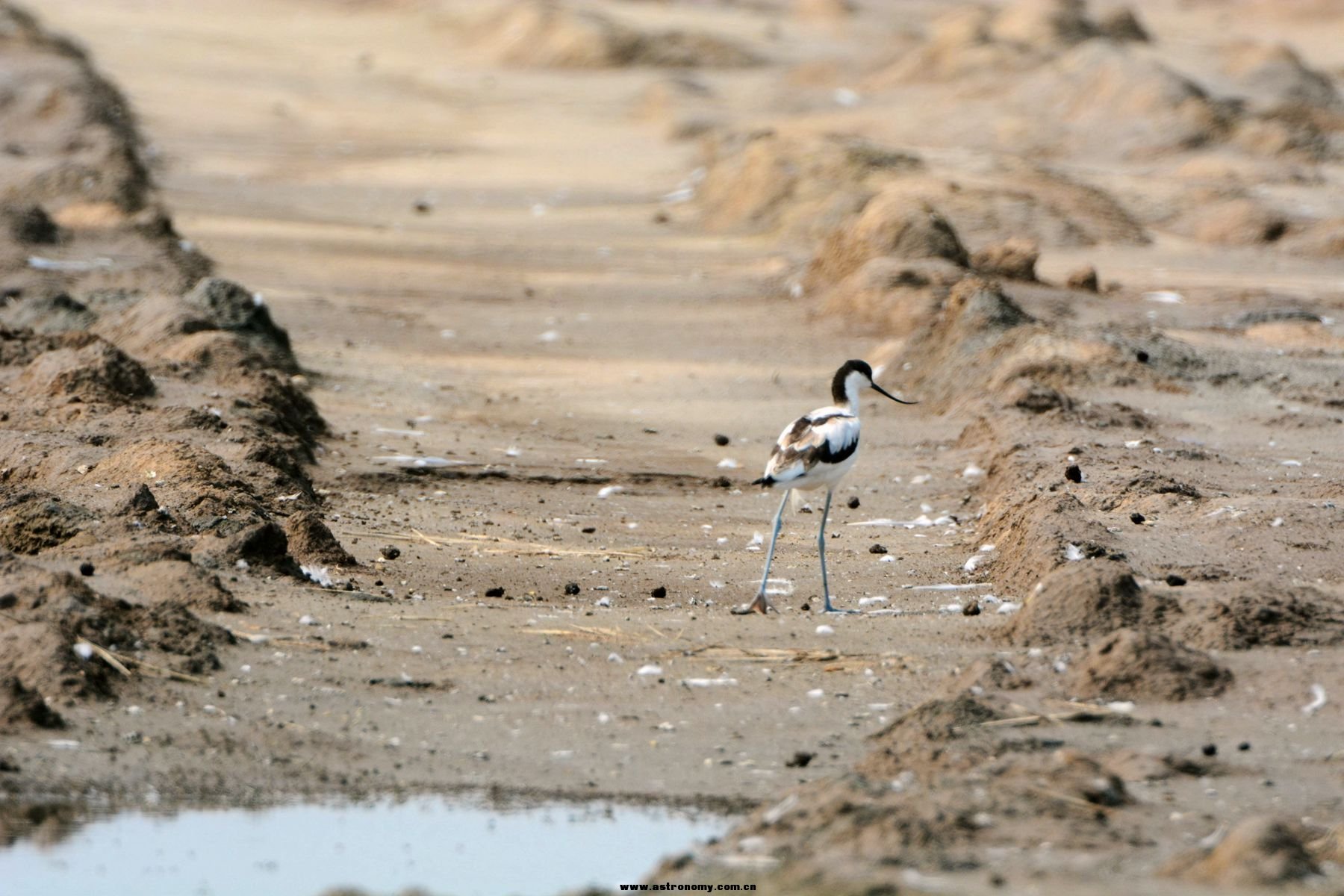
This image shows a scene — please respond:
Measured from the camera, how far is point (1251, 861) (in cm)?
488

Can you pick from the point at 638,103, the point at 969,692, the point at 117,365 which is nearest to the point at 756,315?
the point at 117,365

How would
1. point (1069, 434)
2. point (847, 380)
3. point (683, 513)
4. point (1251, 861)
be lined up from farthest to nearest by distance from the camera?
point (1069, 434)
point (683, 513)
point (847, 380)
point (1251, 861)

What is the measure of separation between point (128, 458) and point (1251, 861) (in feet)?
19.5

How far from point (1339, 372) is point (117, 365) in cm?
790

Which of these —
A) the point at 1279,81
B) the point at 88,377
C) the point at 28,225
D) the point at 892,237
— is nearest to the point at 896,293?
the point at 892,237

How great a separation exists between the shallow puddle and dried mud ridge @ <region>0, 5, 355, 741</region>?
21.9 inches

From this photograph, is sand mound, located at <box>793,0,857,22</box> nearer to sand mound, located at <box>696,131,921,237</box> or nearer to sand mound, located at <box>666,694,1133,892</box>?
sand mound, located at <box>696,131,921,237</box>

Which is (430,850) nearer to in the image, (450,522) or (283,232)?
(450,522)

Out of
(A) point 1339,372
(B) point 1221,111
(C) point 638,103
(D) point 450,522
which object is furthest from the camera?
(C) point 638,103

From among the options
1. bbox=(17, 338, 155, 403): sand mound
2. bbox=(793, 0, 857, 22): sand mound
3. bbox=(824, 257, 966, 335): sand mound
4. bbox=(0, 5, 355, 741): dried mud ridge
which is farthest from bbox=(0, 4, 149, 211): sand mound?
bbox=(793, 0, 857, 22): sand mound

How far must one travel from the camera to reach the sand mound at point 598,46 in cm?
3903

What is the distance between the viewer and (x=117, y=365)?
35.9ft

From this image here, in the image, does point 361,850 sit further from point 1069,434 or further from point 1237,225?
point 1237,225

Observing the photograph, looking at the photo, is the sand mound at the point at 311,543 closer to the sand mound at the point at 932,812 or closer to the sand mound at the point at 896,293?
the sand mound at the point at 932,812
